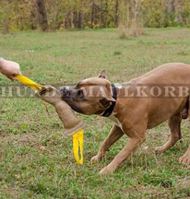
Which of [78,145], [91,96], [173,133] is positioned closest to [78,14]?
[173,133]

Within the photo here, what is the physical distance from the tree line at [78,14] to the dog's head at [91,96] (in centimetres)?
2769

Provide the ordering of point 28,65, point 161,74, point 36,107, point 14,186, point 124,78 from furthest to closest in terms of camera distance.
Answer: point 28,65, point 124,78, point 36,107, point 161,74, point 14,186

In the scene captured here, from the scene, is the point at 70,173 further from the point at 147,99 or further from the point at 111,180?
the point at 147,99

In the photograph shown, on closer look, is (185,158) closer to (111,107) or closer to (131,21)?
(111,107)

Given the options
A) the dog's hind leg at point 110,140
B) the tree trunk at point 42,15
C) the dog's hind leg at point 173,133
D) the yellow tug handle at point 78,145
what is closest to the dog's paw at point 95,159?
the dog's hind leg at point 110,140

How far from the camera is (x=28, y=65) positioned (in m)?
14.3

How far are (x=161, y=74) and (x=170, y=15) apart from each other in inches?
1235

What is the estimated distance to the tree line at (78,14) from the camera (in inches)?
1362

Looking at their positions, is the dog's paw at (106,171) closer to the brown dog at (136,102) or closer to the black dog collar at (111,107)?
the brown dog at (136,102)

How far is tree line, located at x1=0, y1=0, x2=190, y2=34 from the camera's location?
3459cm

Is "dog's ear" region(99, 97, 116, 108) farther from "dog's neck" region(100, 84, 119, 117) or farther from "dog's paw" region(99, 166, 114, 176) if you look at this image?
"dog's paw" region(99, 166, 114, 176)

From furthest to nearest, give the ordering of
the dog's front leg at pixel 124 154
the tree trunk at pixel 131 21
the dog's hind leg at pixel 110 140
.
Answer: the tree trunk at pixel 131 21 < the dog's hind leg at pixel 110 140 < the dog's front leg at pixel 124 154

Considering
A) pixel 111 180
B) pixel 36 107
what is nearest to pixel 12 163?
pixel 111 180

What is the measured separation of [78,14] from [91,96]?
1351 inches
